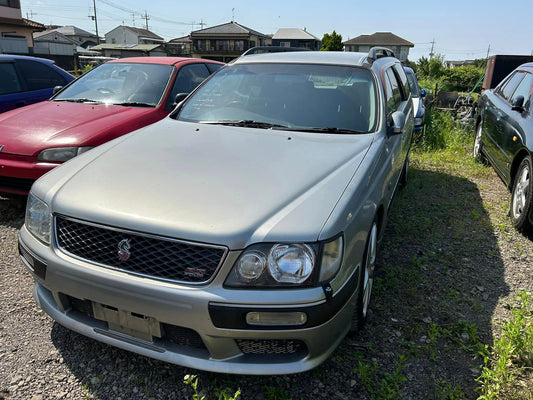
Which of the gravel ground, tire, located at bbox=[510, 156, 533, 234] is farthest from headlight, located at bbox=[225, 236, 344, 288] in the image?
tire, located at bbox=[510, 156, 533, 234]

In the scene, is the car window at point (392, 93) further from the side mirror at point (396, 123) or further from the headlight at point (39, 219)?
the headlight at point (39, 219)

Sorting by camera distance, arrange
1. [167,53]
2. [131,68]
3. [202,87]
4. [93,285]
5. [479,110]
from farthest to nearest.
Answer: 1. [167,53]
2. [479,110]
3. [131,68]
4. [202,87]
5. [93,285]

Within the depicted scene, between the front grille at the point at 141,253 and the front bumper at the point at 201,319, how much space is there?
43 millimetres

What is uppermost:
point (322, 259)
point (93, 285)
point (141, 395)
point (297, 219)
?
point (297, 219)

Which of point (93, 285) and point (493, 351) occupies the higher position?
point (93, 285)

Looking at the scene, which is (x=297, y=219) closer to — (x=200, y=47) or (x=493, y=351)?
(x=493, y=351)

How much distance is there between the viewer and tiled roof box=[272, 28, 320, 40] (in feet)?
223

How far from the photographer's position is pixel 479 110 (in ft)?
21.9

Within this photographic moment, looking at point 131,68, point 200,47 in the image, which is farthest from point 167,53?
point 131,68

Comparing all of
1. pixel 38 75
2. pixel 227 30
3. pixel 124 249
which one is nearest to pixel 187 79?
pixel 38 75

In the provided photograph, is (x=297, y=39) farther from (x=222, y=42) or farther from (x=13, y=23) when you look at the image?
(x=13, y=23)

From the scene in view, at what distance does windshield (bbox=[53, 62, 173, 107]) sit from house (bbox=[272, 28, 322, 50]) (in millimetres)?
64687

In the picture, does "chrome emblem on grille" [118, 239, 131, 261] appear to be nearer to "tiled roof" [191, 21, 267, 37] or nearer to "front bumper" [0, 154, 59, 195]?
"front bumper" [0, 154, 59, 195]

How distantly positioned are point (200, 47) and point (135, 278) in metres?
60.2
